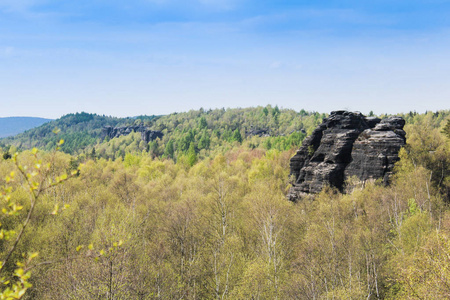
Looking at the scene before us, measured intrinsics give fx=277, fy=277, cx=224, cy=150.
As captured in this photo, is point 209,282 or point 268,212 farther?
point 268,212

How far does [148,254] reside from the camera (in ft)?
86.9

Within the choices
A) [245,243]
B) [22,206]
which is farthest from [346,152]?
[22,206]

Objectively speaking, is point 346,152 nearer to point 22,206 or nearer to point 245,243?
point 245,243

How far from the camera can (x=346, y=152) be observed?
52250mm

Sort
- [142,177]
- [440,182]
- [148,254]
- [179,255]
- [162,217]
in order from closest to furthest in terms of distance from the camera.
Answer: [148,254] → [179,255] → [162,217] → [440,182] → [142,177]

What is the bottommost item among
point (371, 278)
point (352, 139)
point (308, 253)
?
point (371, 278)

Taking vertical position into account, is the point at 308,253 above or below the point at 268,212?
below

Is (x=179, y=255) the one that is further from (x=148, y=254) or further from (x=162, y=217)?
(x=162, y=217)

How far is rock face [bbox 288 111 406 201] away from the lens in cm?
4722

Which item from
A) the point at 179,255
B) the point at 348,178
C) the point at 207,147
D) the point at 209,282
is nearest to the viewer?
the point at 209,282

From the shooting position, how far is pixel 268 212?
109ft

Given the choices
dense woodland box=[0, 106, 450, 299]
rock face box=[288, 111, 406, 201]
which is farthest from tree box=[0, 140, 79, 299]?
rock face box=[288, 111, 406, 201]

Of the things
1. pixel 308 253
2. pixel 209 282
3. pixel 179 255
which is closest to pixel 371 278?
pixel 308 253

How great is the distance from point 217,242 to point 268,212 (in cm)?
712
